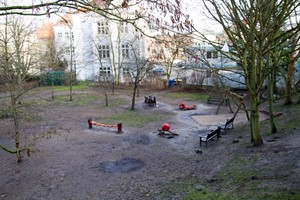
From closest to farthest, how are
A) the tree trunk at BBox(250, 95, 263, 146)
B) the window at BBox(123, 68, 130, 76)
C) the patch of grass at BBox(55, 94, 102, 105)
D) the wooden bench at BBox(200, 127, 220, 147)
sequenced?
1. the tree trunk at BBox(250, 95, 263, 146)
2. the wooden bench at BBox(200, 127, 220, 147)
3. the patch of grass at BBox(55, 94, 102, 105)
4. the window at BBox(123, 68, 130, 76)

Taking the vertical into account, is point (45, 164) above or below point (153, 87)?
below

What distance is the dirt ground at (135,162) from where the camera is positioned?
25.7ft

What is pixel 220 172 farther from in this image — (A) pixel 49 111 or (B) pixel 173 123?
(A) pixel 49 111

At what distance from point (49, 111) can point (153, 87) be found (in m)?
14.4

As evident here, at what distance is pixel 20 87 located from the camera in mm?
11391

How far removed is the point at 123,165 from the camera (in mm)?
10344

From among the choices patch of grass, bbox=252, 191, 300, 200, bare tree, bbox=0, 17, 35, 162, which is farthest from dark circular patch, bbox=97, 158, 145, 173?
patch of grass, bbox=252, 191, 300, 200

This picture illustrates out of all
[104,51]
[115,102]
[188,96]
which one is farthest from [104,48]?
[188,96]

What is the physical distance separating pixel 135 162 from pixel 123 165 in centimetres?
52

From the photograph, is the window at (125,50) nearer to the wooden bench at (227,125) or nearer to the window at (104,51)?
the window at (104,51)

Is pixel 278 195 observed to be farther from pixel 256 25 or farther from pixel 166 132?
pixel 166 132

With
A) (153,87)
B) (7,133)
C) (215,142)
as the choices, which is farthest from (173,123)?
(153,87)

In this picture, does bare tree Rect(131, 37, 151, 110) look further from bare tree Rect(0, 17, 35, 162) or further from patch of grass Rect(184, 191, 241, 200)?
patch of grass Rect(184, 191, 241, 200)

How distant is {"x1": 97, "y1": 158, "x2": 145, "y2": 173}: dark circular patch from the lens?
9.88m
